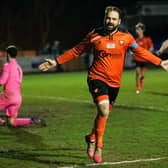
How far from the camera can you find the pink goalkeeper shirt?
1212 cm

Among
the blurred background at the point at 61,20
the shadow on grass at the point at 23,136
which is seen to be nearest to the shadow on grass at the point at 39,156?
the shadow on grass at the point at 23,136

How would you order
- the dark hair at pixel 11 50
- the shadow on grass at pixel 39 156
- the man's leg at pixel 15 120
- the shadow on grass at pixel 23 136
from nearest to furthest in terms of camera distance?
the shadow on grass at pixel 39 156 < the shadow on grass at pixel 23 136 < the dark hair at pixel 11 50 < the man's leg at pixel 15 120

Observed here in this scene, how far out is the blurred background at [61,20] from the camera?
182 feet

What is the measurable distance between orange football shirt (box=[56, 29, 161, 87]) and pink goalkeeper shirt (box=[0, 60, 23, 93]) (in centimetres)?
303

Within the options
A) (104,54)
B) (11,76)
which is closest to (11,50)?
(11,76)

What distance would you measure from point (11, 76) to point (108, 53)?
3.61m

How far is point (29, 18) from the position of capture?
59688mm

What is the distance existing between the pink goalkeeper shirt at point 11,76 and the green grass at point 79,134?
918 millimetres

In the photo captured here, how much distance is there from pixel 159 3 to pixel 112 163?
47.2 m

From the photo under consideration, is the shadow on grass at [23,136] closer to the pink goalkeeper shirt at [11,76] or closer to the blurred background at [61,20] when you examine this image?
the pink goalkeeper shirt at [11,76]

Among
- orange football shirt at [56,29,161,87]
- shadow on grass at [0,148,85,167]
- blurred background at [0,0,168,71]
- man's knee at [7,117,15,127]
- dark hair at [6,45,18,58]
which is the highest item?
orange football shirt at [56,29,161,87]

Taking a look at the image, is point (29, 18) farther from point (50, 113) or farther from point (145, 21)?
point (50, 113)

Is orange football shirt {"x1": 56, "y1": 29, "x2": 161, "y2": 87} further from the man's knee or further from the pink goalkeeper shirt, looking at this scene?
the man's knee

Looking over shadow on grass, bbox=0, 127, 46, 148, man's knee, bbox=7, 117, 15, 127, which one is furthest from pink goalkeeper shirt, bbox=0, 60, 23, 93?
shadow on grass, bbox=0, 127, 46, 148
